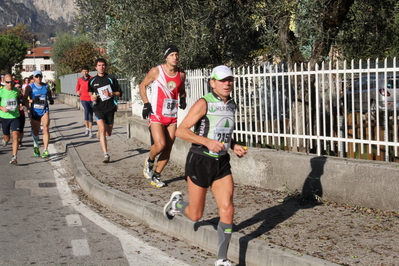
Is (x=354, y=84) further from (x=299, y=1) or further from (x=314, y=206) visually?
(x=299, y=1)

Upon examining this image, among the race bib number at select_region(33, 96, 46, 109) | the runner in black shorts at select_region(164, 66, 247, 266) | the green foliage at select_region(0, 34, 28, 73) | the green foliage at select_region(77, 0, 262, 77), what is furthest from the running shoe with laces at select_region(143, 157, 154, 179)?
the green foliage at select_region(0, 34, 28, 73)

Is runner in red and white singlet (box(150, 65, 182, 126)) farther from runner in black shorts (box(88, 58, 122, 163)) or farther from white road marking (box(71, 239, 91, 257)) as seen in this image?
runner in black shorts (box(88, 58, 122, 163))

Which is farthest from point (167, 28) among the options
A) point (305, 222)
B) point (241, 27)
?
point (305, 222)

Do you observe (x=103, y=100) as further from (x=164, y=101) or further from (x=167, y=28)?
(x=164, y=101)

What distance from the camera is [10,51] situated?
370ft

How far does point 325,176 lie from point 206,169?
101 inches

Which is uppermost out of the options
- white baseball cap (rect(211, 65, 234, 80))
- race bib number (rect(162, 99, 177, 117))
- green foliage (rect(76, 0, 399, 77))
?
green foliage (rect(76, 0, 399, 77))

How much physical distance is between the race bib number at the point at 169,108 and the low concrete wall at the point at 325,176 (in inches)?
47.3

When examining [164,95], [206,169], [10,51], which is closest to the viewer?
[206,169]

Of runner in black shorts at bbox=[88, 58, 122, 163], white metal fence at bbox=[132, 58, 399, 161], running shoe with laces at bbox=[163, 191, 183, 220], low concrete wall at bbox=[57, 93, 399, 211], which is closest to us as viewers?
running shoe with laces at bbox=[163, 191, 183, 220]

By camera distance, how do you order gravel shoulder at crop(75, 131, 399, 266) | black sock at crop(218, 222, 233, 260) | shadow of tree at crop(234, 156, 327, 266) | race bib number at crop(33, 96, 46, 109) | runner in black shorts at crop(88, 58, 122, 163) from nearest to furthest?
black sock at crop(218, 222, 233, 260) → gravel shoulder at crop(75, 131, 399, 266) → shadow of tree at crop(234, 156, 327, 266) → runner in black shorts at crop(88, 58, 122, 163) → race bib number at crop(33, 96, 46, 109)

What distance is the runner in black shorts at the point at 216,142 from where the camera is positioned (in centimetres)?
512

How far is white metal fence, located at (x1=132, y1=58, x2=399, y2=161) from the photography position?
22.6 feet

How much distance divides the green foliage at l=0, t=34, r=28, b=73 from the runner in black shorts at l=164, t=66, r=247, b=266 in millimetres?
110661
